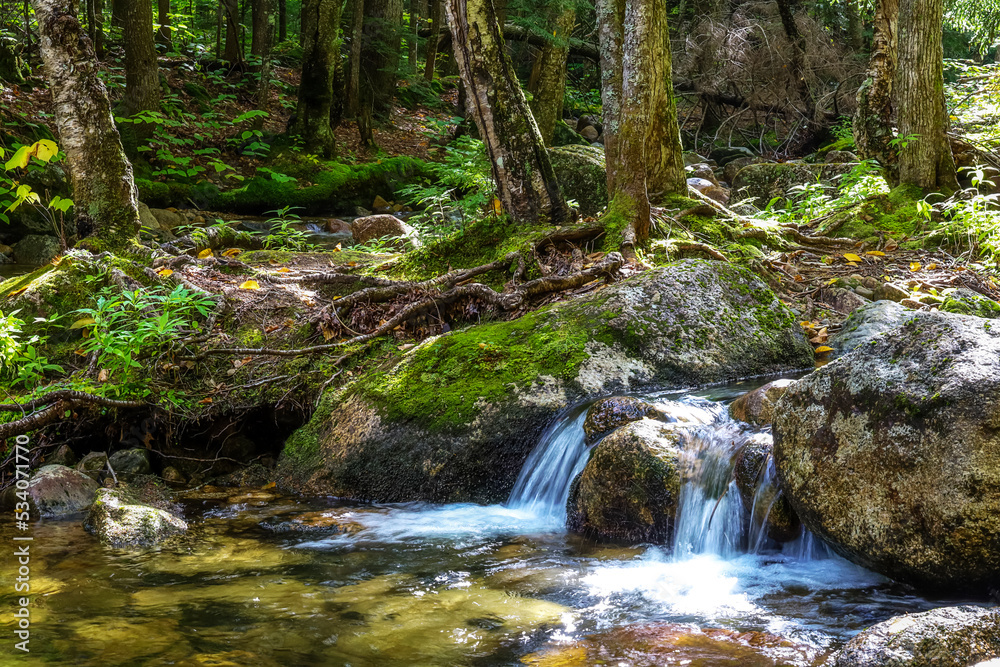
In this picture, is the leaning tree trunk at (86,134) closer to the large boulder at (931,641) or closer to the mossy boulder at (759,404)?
the mossy boulder at (759,404)

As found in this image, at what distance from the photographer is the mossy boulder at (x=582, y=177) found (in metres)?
9.60

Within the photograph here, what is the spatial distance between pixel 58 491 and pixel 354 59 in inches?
562

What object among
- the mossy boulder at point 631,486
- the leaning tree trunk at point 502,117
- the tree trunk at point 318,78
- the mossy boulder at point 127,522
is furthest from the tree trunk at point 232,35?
the mossy boulder at point 631,486

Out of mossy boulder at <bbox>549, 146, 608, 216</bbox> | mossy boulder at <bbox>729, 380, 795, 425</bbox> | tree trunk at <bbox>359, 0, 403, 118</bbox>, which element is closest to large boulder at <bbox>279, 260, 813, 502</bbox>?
mossy boulder at <bbox>729, 380, 795, 425</bbox>

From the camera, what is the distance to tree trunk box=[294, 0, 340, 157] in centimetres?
1498

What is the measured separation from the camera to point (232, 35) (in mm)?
18844

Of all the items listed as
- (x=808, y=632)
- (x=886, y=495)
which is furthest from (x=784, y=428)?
(x=808, y=632)

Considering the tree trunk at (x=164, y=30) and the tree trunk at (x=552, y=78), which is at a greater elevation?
the tree trunk at (x=164, y=30)

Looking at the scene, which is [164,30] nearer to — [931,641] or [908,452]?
[908,452]

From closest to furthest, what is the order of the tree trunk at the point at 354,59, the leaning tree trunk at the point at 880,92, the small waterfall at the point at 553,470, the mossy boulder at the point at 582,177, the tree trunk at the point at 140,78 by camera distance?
the small waterfall at the point at 553,470
the mossy boulder at the point at 582,177
the leaning tree trunk at the point at 880,92
the tree trunk at the point at 140,78
the tree trunk at the point at 354,59

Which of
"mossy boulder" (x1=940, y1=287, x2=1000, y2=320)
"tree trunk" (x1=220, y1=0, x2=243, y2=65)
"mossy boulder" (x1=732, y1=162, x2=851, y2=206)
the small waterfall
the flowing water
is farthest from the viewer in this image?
"tree trunk" (x1=220, y1=0, x2=243, y2=65)

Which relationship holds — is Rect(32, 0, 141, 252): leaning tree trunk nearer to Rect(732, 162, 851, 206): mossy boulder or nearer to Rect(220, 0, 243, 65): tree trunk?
Rect(732, 162, 851, 206): mossy boulder

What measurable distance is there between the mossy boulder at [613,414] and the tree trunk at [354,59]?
14.1 meters

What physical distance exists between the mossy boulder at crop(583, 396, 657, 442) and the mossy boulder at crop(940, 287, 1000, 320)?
3082mm
